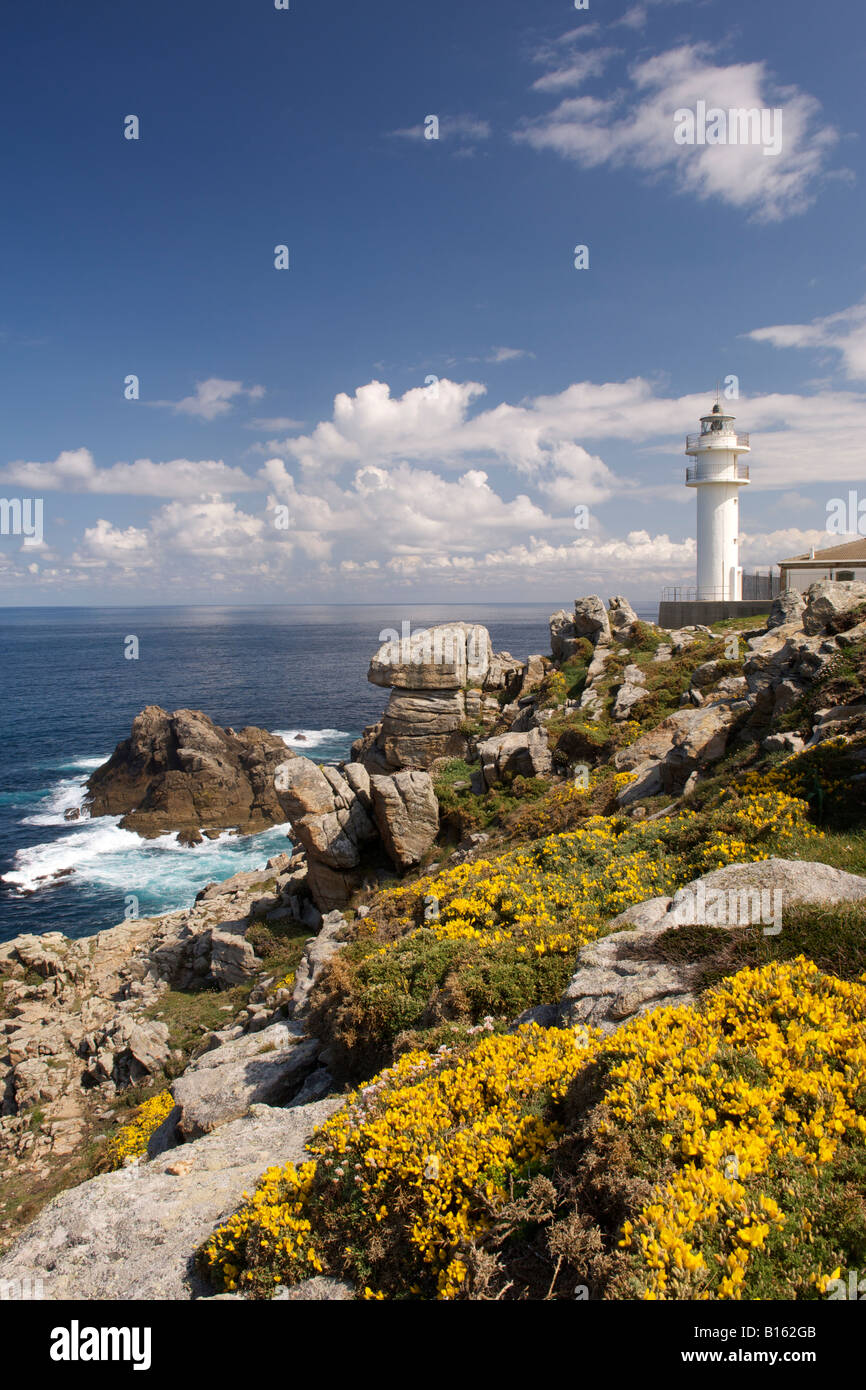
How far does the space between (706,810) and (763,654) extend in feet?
28.8

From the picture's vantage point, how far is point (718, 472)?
1961 inches

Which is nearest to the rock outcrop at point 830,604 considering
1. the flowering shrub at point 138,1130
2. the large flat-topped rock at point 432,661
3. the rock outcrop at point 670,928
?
the rock outcrop at point 670,928

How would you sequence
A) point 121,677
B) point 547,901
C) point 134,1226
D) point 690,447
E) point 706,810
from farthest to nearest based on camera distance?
point 121,677
point 690,447
point 706,810
point 547,901
point 134,1226

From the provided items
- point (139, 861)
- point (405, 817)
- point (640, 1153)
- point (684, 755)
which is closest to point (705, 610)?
point (405, 817)

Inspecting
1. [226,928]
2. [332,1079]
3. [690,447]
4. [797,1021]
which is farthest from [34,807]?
[797,1021]

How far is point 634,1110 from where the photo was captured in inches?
233

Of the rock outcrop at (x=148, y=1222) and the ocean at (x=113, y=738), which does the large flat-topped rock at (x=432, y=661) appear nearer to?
the ocean at (x=113, y=738)

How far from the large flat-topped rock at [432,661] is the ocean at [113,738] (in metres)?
4.17

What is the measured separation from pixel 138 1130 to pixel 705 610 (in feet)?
140

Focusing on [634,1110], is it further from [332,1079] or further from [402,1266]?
[332,1079]

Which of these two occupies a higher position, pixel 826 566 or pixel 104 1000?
pixel 826 566

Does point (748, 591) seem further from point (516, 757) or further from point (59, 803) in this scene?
point (59, 803)

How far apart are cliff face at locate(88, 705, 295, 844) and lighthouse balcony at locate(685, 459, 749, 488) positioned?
1592 inches
